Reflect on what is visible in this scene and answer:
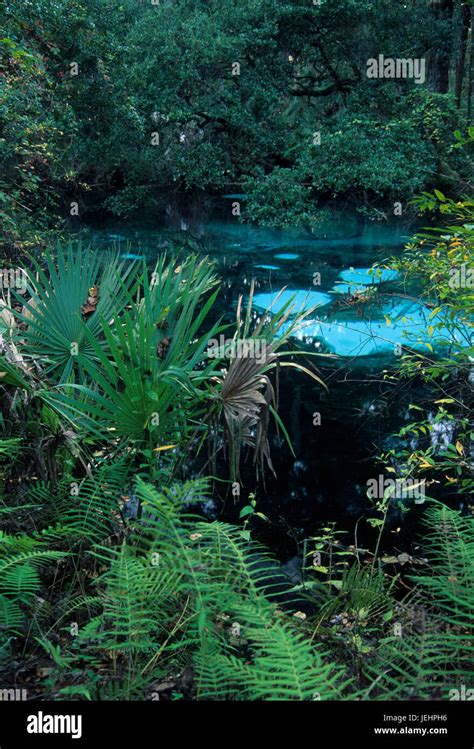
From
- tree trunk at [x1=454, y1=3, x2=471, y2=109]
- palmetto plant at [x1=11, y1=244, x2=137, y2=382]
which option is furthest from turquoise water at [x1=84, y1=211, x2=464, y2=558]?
tree trunk at [x1=454, y1=3, x2=471, y2=109]

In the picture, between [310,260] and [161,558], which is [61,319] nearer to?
[161,558]

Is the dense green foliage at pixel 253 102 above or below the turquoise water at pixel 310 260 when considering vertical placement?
above

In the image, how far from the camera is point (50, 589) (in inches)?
135

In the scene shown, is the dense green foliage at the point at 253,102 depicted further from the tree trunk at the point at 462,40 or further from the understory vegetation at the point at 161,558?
the understory vegetation at the point at 161,558

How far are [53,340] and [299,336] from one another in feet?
21.1

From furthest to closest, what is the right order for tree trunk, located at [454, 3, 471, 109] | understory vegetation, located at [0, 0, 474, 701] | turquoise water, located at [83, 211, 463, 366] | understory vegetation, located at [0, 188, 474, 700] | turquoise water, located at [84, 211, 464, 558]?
1. tree trunk, located at [454, 3, 471, 109]
2. turquoise water, located at [83, 211, 463, 366]
3. turquoise water, located at [84, 211, 464, 558]
4. understory vegetation, located at [0, 0, 474, 701]
5. understory vegetation, located at [0, 188, 474, 700]

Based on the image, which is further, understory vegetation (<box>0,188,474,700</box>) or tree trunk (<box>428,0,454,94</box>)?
tree trunk (<box>428,0,454,94</box>)

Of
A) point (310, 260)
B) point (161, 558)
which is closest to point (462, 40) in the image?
point (310, 260)

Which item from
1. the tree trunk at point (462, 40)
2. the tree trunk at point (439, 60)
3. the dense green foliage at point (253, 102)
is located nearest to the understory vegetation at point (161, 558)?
the dense green foliage at point (253, 102)

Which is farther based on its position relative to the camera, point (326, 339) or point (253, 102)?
point (253, 102)

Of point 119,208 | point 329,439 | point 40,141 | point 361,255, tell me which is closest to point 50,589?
point 329,439

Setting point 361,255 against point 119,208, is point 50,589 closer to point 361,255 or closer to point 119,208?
point 361,255

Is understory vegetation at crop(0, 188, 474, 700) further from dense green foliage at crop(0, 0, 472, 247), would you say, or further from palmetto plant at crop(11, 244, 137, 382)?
dense green foliage at crop(0, 0, 472, 247)

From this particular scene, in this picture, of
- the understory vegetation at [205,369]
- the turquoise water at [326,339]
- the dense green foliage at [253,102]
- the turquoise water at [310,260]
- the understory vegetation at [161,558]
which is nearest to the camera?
the understory vegetation at [161,558]
